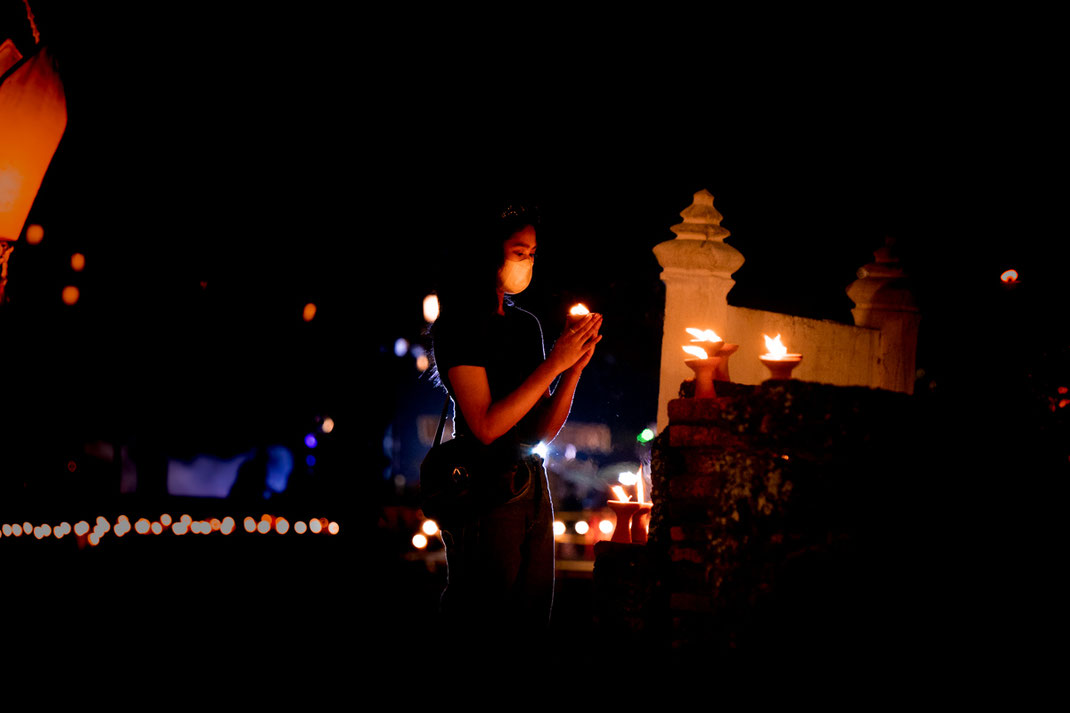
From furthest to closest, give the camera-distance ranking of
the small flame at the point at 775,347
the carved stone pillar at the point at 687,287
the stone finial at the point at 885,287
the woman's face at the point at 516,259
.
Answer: the stone finial at the point at 885,287 < the carved stone pillar at the point at 687,287 < the small flame at the point at 775,347 < the woman's face at the point at 516,259

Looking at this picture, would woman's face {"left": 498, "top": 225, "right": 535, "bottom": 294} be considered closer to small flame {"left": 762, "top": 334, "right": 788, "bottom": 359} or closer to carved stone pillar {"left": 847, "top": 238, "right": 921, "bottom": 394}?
small flame {"left": 762, "top": 334, "right": 788, "bottom": 359}

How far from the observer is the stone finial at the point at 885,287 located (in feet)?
21.1

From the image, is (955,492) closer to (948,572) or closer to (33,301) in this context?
(948,572)

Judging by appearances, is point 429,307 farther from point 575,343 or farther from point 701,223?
point 575,343

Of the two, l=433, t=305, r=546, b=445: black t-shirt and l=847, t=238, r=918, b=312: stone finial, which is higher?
l=847, t=238, r=918, b=312: stone finial

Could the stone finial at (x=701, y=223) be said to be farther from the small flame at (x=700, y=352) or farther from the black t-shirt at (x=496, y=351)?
the black t-shirt at (x=496, y=351)

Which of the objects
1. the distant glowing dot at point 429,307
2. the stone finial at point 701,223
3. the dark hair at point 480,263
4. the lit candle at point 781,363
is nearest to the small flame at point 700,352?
the lit candle at point 781,363

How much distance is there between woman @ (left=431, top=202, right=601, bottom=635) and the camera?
2.99 m

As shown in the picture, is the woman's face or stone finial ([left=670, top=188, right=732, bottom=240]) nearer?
the woman's face

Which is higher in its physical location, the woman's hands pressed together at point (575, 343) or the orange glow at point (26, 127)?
the orange glow at point (26, 127)

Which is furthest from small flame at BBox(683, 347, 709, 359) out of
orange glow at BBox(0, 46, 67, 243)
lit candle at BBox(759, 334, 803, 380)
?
orange glow at BBox(0, 46, 67, 243)

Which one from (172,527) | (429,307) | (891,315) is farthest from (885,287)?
(172,527)

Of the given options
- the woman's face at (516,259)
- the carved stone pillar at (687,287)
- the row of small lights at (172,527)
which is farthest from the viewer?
the row of small lights at (172,527)

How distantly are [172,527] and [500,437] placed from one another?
11.1 meters
